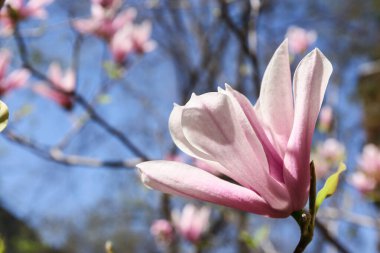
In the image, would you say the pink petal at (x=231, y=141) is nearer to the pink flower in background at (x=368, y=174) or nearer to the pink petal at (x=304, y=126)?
the pink petal at (x=304, y=126)

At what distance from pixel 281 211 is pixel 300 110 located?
0.33 ft

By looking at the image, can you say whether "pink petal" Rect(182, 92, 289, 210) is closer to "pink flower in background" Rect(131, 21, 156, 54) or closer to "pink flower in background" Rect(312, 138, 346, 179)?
"pink flower in background" Rect(131, 21, 156, 54)

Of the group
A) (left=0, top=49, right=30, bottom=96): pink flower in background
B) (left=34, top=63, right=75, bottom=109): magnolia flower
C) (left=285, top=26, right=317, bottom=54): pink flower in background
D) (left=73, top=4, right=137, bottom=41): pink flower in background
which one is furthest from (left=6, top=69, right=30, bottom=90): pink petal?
(left=285, top=26, right=317, bottom=54): pink flower in background

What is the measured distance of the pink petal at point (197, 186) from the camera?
1.54 feet

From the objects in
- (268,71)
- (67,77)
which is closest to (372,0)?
(67,77)

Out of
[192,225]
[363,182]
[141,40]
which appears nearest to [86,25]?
[141,40]

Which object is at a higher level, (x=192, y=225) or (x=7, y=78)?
(x=7, y=78)

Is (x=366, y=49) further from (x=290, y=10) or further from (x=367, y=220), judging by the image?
(x=367, y=220)

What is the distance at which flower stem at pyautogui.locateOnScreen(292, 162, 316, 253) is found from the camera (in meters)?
0.45

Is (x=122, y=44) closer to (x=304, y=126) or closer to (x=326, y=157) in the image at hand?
(x=326, y=157)

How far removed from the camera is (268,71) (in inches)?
19.9

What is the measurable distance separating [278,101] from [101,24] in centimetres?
170

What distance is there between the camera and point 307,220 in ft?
1.53

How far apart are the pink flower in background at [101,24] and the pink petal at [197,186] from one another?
1.60 metres
